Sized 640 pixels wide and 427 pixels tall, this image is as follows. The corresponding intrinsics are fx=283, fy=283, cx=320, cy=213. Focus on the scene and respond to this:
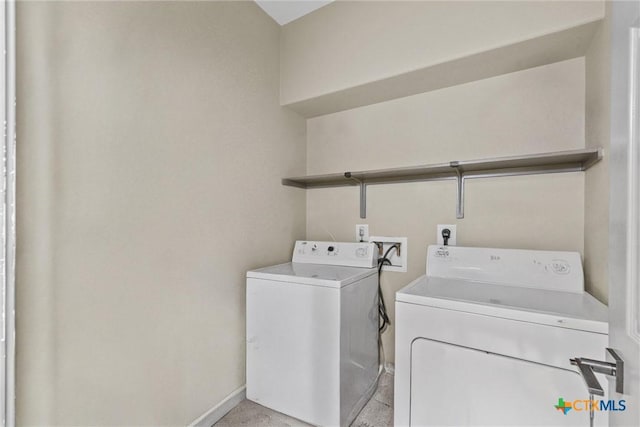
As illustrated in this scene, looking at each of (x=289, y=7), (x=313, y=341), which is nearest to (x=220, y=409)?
(x=313, y=341)

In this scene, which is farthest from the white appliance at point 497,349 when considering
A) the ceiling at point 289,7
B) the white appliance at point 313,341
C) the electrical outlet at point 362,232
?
the ceiling at point 289,7

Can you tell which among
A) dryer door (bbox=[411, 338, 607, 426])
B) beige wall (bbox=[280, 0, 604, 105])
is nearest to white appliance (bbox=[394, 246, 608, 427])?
dryer door (bbox=[411, 338, 607, 426])

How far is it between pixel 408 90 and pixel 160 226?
66.7 inches

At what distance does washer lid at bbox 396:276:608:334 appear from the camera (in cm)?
95

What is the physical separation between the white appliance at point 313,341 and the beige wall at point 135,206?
171 mm

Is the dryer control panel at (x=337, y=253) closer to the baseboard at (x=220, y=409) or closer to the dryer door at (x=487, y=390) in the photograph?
the dryer door at (x=487, y=390)

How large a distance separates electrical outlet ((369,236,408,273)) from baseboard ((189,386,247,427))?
3.94ft

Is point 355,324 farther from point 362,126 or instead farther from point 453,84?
point 453,84

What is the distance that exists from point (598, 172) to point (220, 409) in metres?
2.25

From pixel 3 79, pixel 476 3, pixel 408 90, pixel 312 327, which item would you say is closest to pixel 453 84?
pixel 408 90

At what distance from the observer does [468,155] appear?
178 centimetres

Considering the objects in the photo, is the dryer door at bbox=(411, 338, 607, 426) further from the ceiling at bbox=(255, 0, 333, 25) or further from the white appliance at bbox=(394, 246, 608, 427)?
the ceiling at bbox=(255, 0, 333, 25)

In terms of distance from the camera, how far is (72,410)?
1.04 m

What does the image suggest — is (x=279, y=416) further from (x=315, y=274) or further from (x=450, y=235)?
(x=450, y=235)
